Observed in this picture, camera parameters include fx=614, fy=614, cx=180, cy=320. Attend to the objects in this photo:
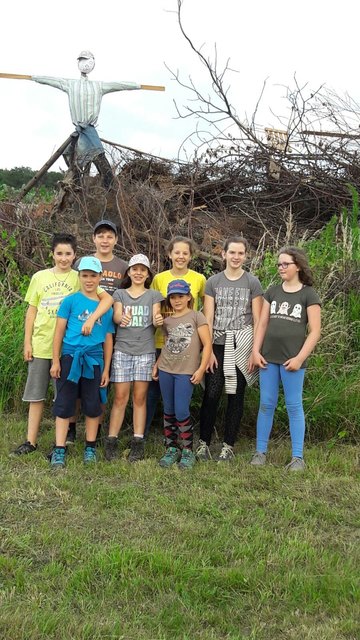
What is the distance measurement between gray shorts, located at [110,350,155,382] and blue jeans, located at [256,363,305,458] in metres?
0.84

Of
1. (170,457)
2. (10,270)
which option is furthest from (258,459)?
(10,270)

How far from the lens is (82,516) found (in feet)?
11.3

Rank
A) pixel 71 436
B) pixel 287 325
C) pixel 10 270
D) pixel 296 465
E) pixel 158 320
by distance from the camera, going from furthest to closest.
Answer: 1. pixel 10 270
2. pixel 71 436
3. pixel 158 320
4. pixel 287 325
5. pixel 296 465

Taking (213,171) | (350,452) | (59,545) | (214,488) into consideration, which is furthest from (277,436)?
(213,171)

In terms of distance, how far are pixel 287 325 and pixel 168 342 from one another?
0.87 metres

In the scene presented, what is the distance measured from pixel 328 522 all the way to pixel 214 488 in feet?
2.52

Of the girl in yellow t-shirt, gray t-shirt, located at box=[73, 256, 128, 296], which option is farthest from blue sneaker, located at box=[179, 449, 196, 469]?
gray t-shirt, located at box=[73, 256, 128, 296]

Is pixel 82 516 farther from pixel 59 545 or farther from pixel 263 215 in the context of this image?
pixel 263 215

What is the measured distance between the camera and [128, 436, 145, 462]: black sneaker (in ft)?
14.7

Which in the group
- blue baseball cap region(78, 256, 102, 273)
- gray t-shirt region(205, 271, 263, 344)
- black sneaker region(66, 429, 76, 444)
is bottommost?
black sneaker region(66, 429, 76, 444)

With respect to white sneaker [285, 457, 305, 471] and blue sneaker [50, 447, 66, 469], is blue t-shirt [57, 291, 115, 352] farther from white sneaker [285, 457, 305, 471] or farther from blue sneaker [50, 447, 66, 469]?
white sneaker [285, 457, 305, 471]

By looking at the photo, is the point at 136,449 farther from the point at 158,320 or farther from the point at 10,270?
the point at 10,270

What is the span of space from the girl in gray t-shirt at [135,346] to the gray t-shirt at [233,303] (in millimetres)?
447

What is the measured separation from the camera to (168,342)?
4.51 metres
